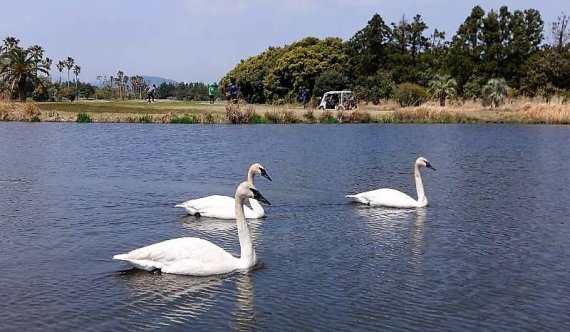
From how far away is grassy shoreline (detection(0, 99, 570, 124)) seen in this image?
1726 inches

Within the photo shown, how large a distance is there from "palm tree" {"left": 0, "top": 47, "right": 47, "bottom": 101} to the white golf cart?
23.8 meters

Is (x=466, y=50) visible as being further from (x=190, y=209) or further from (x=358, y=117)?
(x=190, y=209)

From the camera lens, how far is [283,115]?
44.8m

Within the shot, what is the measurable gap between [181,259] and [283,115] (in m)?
35.0

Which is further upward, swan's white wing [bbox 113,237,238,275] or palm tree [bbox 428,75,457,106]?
palm tree [bbox 428,75,457,106]

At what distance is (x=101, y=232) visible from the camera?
1278 centimetres

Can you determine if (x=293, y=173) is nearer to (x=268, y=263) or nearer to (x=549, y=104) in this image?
(x=268, y=263)

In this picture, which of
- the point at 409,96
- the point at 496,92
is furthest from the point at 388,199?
the point at 409,96

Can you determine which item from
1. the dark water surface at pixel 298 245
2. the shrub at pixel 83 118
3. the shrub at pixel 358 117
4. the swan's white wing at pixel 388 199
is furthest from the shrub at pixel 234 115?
the swan's white wing at pixel 388 199

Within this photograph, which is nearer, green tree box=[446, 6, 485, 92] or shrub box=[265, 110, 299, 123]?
shrub box=[265, 110, 299, 123]

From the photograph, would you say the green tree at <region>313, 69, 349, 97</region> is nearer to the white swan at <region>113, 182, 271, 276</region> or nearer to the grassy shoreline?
the grassy shoreline

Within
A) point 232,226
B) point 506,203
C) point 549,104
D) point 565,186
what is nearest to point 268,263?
point 232,226

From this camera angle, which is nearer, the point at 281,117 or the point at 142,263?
the point at 142,263

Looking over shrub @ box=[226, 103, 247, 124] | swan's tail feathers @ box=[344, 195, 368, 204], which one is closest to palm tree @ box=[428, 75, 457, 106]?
shrub @ box=[226, 103, 247, 124]
